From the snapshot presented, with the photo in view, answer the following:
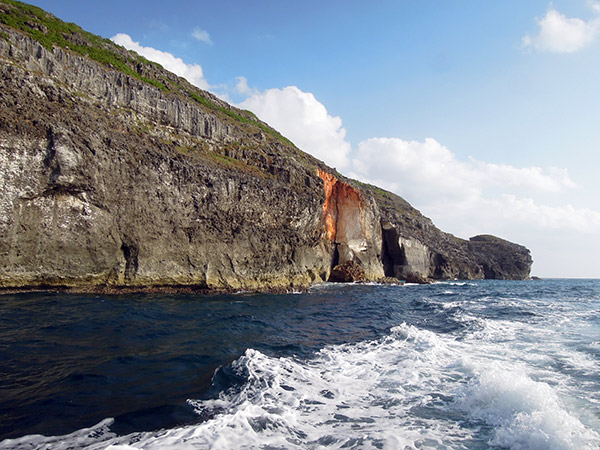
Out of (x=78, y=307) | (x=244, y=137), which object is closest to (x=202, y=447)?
(x=78, y=307)

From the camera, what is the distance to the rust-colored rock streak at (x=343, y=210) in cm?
4278

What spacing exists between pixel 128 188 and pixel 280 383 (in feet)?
58.1

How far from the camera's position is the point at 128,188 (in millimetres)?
20625

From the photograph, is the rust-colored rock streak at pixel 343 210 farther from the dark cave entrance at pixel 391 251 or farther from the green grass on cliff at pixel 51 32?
the green grass on cliff at pixel 51 32

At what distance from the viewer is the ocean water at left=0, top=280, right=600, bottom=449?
4.95 metres

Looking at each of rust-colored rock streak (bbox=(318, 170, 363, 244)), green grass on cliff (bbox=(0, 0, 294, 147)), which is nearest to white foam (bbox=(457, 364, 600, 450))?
green grass on cliff (bbox=(0, 0, 294, 147))

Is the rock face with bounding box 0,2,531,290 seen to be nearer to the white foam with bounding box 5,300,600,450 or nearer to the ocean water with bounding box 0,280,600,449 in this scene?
the ocean water with bounding box 0,280,600,449

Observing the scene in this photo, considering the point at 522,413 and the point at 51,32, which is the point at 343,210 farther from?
the point at 522,413

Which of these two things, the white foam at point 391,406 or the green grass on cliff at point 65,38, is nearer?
the white foam at point 391,406

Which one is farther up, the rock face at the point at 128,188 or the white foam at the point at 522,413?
the rock face at the point at 128,188

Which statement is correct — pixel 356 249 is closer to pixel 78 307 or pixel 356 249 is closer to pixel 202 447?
pixel 78 307

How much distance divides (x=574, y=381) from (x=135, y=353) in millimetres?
10448

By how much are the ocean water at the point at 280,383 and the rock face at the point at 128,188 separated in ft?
16.7

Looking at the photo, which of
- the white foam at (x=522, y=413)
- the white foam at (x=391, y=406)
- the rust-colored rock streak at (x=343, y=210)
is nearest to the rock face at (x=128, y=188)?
the rust-colored rock streak at (x=343, y=210)
